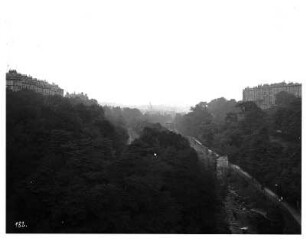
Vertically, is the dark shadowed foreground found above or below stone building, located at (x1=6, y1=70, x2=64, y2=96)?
below

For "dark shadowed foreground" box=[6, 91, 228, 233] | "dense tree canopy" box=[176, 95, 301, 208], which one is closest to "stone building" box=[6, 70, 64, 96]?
"dark shadowed foreground" box=[6, 91, 228, 233]

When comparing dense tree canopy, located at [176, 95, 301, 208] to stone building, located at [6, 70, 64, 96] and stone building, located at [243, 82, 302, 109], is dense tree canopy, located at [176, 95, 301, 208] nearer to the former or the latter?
stone building, located at [243, 82, 302, 109]

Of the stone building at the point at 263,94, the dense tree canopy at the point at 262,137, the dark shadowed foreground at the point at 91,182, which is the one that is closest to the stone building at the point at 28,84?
the dark shadowed foreground at the point at 91,182

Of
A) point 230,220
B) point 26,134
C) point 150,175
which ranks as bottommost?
point 230,220

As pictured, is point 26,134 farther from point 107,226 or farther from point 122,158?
point 107,226

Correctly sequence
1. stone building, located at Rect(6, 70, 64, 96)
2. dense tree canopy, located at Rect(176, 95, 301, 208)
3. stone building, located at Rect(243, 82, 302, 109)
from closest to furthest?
dense tree canopy, located at Rect(176, 95, 301, 208)
stone building, located at Rect(6, 70, 64, 96)
stone building, located at Rect(243, 82, 302, 109)

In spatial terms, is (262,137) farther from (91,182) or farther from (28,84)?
(28,84)

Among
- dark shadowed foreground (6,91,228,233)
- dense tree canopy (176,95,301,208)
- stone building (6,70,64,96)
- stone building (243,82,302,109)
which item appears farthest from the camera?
stone building (243,82,302,109)
